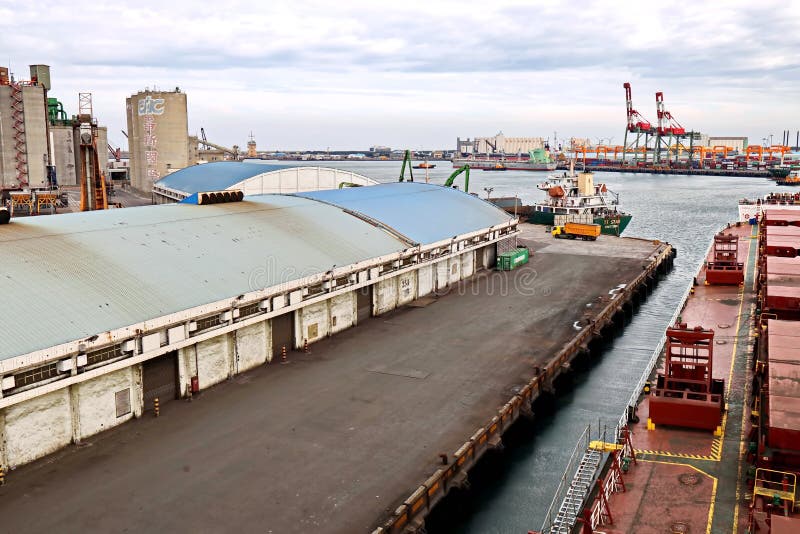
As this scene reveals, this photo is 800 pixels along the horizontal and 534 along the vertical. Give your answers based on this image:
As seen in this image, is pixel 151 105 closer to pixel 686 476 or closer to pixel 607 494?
pixel 607 494

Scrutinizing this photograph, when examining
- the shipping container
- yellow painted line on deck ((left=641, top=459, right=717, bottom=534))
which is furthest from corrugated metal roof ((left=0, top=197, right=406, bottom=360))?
yellow painted line on deck ((left=641, top=459, right=717, bottom=534))

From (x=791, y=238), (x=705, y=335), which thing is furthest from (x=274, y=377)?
(x=791, y=238)

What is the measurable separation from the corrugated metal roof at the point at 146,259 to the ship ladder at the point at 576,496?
14500mm

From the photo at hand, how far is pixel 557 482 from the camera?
79.9 feet

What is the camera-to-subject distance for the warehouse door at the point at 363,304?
118ft

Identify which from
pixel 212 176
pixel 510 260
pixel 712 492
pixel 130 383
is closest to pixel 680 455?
pixel 712 492

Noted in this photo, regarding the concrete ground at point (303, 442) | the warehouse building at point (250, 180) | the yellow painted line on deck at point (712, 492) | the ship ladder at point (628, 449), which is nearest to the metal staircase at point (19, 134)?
the warehouse building at point (250, 180)

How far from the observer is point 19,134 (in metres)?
62.2

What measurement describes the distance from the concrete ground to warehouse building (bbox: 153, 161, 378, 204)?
29.8 metres

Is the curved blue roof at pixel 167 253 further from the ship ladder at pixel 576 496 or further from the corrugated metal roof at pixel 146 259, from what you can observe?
the ship ladder at pixel 576 496

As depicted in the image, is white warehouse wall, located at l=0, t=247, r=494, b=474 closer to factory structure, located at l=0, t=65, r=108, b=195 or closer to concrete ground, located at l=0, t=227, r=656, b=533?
concrete ground, located at l=0, t=227, r=656, b=533

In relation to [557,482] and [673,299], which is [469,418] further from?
[673,299]

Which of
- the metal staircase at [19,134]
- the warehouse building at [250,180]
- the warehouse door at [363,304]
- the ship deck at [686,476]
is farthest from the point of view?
the metal staircase at [19,134]

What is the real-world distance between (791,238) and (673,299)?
15356 mm
